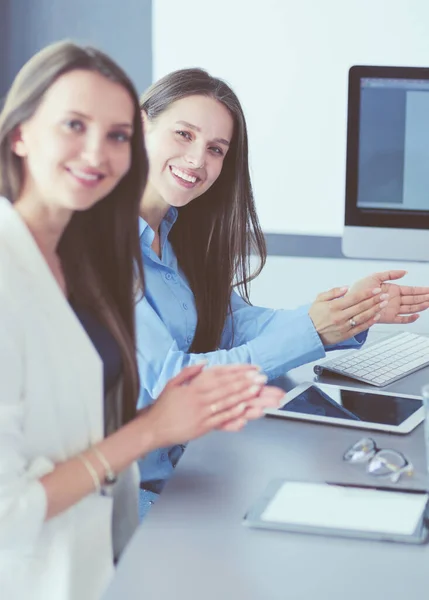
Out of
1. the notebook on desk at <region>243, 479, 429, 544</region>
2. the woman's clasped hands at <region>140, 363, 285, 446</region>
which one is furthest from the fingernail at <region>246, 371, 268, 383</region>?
the notebook on desk at <region>243, 479, 429, 544</region>

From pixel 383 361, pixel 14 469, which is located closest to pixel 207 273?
pixel 383 361

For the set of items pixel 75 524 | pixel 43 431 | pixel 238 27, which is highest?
pixel 238 27

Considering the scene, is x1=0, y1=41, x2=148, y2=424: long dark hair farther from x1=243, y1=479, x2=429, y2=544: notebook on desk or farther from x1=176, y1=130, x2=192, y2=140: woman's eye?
x1=176, y1=130, x2=192, y2=140: woman's eye

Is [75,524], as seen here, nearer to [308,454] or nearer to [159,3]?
[308,454]

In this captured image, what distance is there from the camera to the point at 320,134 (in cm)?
252

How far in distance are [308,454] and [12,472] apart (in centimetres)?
45

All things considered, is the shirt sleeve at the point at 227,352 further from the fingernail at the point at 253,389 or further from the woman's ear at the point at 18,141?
the woman's ear at the point at 18,141

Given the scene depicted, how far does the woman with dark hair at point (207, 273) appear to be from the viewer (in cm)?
153

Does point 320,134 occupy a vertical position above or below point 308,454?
above

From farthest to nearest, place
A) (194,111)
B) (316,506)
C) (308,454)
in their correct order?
(194,111)
(308,454)
(316,506)

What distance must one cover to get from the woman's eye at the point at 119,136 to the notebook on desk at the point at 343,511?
1.53ft

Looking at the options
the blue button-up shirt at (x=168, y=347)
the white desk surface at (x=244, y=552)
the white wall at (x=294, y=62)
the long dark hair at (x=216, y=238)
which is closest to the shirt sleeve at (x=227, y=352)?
the blue button-up shirt at (x=168, y=347)

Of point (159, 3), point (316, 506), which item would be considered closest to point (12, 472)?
point (316, 506)

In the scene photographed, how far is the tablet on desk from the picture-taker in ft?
4.36
